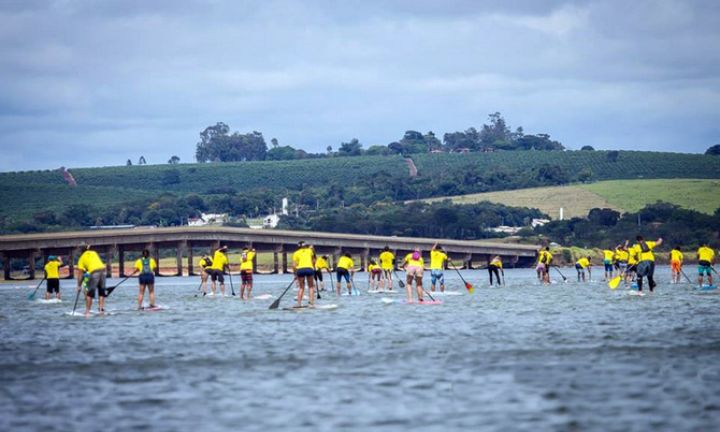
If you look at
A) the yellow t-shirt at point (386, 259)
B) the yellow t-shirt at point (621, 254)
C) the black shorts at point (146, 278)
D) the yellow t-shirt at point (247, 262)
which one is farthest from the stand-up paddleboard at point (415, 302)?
the yellow t-shirt at point (621, 254)

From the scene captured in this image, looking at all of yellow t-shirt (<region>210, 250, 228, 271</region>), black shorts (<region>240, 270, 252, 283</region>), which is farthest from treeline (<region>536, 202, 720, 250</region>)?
black shorts (<region>240, 270, 252, 283</region>)

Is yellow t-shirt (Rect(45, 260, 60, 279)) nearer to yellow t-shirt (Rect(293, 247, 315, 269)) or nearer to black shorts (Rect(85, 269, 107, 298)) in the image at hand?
black shorts (Rect(85, 269, 107, 298))

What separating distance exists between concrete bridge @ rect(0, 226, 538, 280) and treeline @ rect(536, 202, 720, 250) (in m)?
22.0

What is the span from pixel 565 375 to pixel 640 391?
2399mm

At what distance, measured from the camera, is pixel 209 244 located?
433 ft

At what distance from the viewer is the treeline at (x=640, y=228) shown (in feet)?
510

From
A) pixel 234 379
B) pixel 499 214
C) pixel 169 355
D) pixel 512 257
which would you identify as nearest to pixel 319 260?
pixel 169 355

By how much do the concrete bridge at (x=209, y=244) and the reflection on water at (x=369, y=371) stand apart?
270ft

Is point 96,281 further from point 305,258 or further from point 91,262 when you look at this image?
point 305,258

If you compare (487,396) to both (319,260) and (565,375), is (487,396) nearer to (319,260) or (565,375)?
(565,375)

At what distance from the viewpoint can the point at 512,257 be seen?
456ft

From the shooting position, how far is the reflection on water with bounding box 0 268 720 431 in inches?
758

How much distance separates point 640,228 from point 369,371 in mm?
143279

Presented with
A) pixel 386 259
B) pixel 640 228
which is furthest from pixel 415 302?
pixel 640 228
